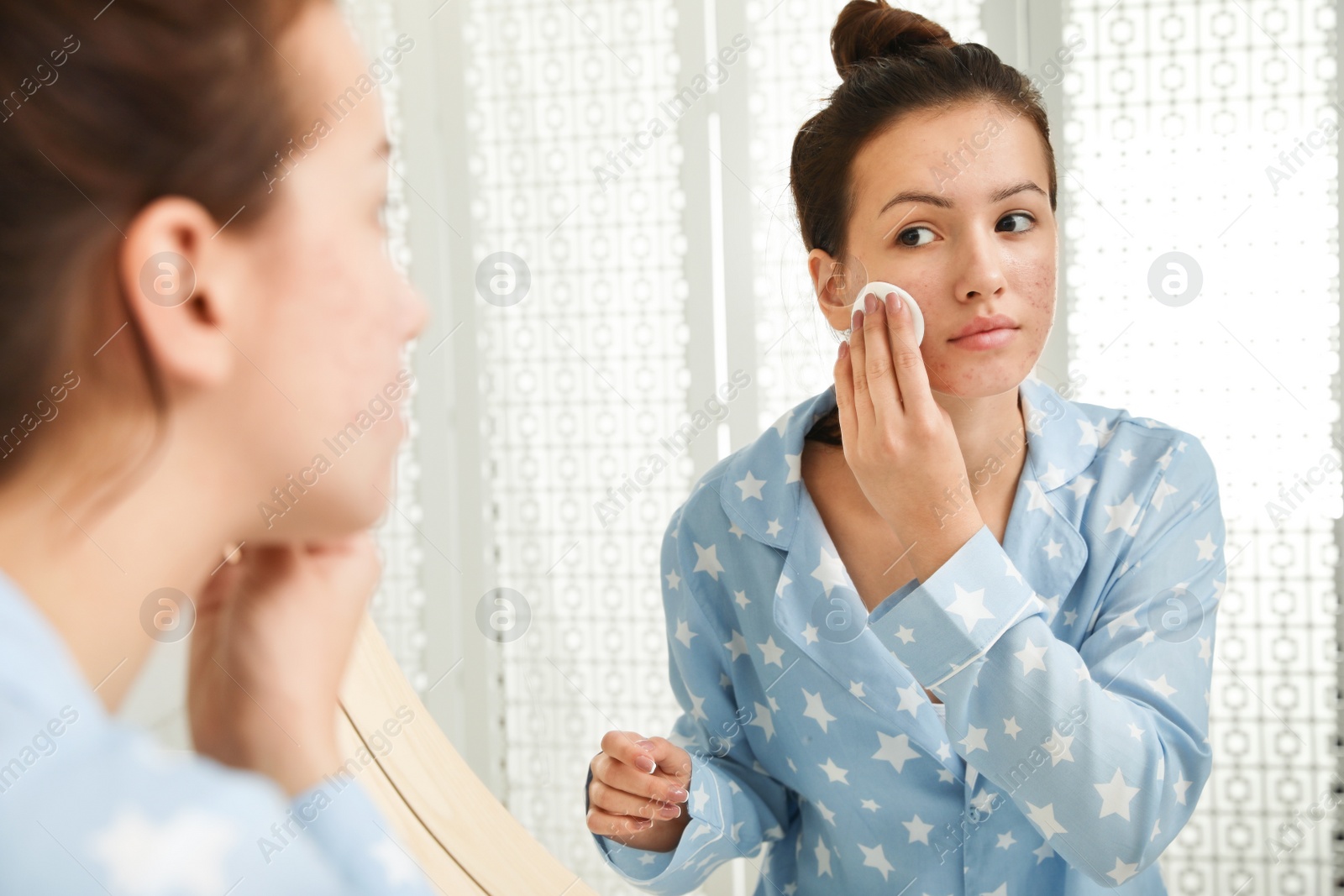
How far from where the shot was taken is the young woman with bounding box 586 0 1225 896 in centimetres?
54

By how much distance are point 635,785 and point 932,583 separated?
0.23 meters

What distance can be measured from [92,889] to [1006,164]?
2.06 ft

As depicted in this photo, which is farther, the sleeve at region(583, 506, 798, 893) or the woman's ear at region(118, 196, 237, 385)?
the sleeve at region(583, 506, 798, 893)

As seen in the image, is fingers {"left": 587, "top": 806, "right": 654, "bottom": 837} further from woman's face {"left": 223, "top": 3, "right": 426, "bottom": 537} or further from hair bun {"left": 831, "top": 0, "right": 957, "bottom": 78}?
hair bun {"left": 831, "top": 0, "right": 957, "bottom": 78}

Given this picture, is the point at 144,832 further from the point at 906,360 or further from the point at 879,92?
the point at 879,92

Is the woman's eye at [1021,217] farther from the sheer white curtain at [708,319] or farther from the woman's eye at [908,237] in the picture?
the sheer white curtain at [708,319]

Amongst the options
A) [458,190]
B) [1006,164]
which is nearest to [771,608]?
[1006,164]

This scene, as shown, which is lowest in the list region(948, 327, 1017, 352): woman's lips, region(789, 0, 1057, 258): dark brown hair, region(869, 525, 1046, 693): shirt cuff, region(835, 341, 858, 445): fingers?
region(869, 525, 1046, 693): shirt cuff

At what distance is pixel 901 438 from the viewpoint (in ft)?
1.87

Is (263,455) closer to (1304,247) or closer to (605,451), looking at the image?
(605,451)

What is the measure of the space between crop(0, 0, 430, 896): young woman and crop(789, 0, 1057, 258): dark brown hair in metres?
0.52

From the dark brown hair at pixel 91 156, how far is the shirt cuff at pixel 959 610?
422mm

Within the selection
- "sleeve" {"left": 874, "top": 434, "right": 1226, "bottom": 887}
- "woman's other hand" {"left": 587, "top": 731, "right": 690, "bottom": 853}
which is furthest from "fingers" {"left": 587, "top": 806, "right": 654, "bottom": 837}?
"sleeve" {"left": 874, "top": 434, "right": 1226, "bottom": 887}

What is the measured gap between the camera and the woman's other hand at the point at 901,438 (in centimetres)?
56
